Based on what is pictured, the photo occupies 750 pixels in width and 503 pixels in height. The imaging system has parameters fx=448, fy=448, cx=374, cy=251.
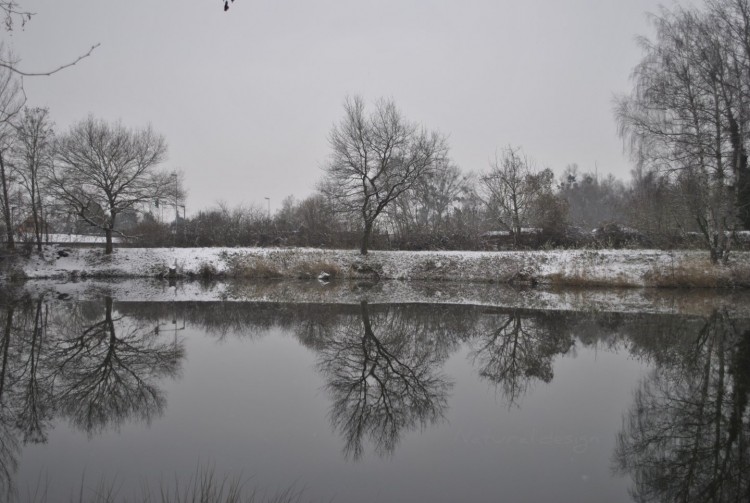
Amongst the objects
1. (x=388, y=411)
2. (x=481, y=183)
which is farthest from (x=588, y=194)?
(x=388, y=411)

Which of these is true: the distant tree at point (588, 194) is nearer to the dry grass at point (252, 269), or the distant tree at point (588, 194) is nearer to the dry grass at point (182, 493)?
the dry grass at point (252, 269)

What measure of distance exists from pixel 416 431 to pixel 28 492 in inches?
155

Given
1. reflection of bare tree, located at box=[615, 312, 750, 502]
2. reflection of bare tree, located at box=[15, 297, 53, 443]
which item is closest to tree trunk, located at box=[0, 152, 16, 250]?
reflection of bare tree, located at box=[15, 297, 53, 443]

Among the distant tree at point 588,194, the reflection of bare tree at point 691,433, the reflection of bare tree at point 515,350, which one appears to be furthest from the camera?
the distant tree at point 588,194

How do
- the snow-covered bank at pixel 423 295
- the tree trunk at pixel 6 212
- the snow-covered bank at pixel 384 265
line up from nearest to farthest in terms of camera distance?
the snow-covered bank at pixel 423 295
the snow-covered bank at pixel 384 265
the tree trunk at pixel 6 212

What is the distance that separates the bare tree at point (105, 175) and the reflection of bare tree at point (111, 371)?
19.9 m

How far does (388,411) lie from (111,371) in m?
5.30

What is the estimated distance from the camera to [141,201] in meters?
30.2

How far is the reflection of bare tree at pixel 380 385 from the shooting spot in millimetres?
5598

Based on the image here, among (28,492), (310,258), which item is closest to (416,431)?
(28,492)

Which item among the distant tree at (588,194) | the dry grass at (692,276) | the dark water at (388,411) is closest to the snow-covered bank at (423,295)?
the dry grass at (692,276)

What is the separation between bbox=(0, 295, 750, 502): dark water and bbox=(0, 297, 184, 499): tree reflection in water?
0.14 ft

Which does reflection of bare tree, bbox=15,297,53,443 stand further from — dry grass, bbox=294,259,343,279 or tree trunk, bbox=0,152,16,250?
tree trunk, bbox=0,152,16,250

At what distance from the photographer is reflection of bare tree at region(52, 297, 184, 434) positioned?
6188mm
